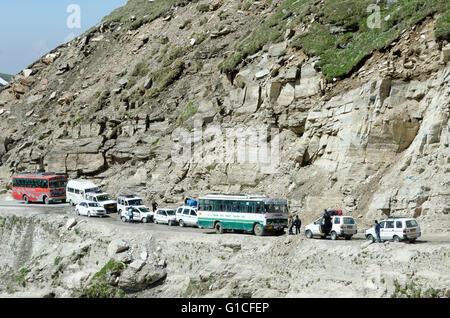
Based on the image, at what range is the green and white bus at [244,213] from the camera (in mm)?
30281

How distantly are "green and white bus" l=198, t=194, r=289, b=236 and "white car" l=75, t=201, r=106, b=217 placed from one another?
11.3 m

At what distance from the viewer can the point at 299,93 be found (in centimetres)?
3859

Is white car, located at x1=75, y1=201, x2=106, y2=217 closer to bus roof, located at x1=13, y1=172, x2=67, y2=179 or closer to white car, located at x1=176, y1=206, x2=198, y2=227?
white car, located at x1=176, y1=206, x2=198, y2=227

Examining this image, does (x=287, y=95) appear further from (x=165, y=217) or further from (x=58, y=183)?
(x=58, y=183)

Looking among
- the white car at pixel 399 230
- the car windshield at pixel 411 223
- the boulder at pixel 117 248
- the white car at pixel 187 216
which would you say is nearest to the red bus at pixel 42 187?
the white car at pixel 187 216

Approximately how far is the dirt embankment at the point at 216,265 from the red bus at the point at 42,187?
12809mm

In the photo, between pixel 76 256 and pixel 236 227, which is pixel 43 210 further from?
pixel 236 227

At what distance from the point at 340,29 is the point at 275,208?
1894 cm

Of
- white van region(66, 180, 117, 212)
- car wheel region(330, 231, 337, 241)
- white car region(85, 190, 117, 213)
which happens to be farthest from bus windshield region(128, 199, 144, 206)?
car wheel region(330, 231, 337, 241)

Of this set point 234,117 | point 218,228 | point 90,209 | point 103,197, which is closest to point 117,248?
point 218,228

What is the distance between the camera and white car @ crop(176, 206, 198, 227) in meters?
36.0

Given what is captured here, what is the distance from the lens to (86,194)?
45969 mm

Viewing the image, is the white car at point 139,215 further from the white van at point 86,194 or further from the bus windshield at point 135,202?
the white van at point 86,194

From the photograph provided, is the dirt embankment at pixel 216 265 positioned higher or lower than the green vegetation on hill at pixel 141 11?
lower
